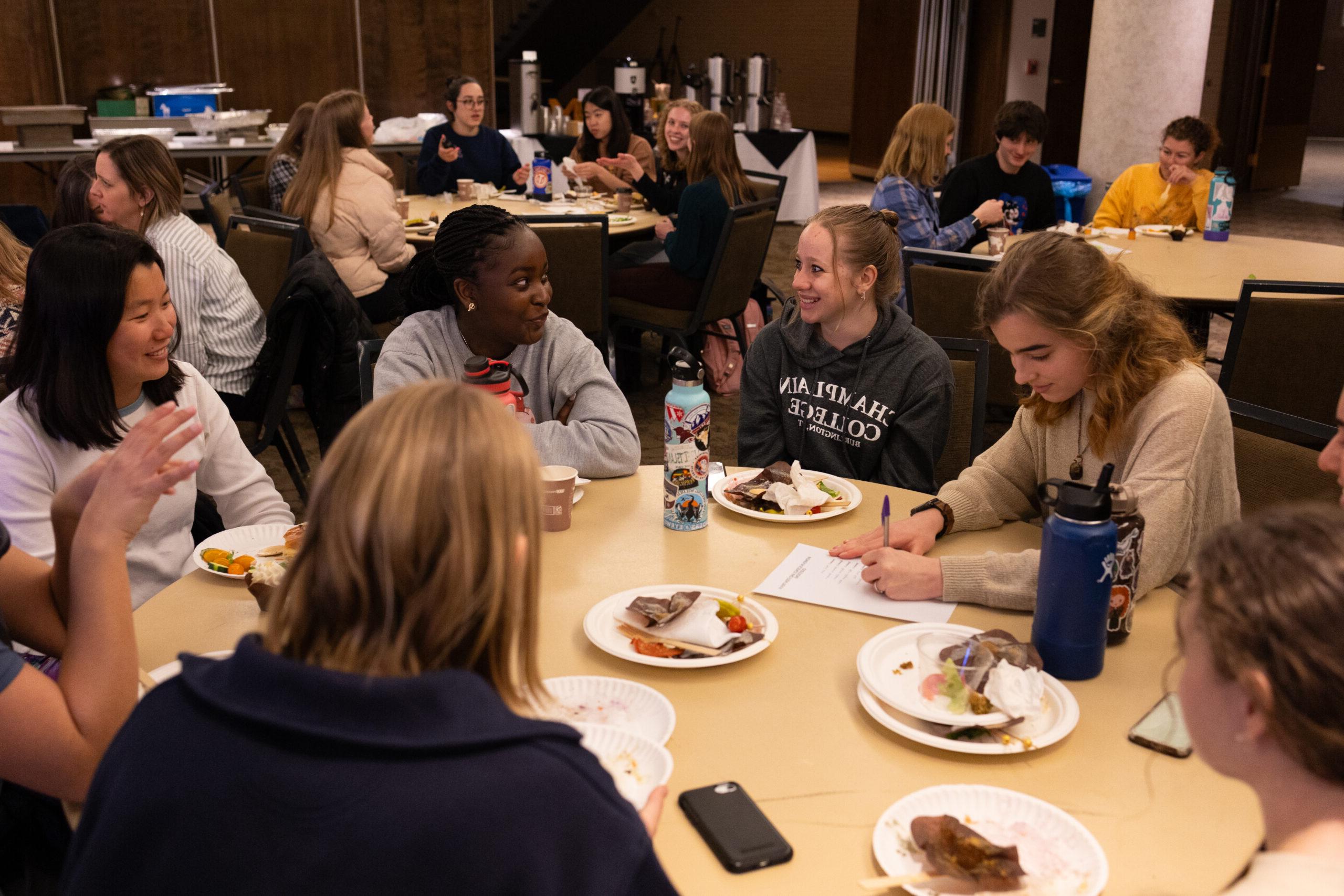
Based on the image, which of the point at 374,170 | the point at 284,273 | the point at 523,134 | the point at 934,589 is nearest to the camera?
the point at 934,589

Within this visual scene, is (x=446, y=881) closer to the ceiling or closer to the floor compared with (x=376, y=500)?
closer to the floor

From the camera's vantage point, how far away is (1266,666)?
817mm

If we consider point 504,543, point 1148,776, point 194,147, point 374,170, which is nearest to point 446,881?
point 504,543

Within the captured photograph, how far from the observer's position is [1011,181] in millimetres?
5109

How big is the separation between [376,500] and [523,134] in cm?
770

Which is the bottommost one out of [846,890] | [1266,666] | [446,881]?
[846,890]

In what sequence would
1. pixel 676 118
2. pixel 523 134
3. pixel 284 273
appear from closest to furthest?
pixel 284 273 < pixel 676 118 < pixel 523 134

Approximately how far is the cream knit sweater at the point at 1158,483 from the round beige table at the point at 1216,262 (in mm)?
2150

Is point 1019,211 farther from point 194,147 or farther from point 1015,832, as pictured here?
point 194,147

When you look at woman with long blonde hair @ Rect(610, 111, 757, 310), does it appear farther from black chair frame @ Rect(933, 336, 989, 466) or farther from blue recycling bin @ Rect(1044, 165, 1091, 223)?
blue recycling bin @ Rect(1044, 165, 1091, 223)

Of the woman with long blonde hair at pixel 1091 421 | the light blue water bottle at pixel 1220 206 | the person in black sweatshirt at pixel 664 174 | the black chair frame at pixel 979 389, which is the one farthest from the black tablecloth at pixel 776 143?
the woman with long blonde hair at pixel 1091 421

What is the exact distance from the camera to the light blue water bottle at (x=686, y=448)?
1.81 metres

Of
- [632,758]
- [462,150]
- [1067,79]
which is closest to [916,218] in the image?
[462,150]

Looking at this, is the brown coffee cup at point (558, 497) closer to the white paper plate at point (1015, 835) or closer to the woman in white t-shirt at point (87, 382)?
the woman in white t-shirt at point (87, 382)
